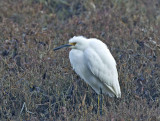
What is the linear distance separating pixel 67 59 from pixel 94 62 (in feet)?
3.58

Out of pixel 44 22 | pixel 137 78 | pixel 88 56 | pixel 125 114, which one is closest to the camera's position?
pixel 125 114

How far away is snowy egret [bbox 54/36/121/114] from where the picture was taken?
4.64 m

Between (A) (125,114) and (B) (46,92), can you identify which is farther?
(B) (46,92)

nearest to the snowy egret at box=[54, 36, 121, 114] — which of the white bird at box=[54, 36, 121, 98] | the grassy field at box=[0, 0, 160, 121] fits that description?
the white bird at box=[54, 36, 121, 98]

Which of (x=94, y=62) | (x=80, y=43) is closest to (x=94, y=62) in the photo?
(x=94, y=62)

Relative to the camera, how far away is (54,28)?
7.20 meters

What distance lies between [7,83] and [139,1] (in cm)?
472

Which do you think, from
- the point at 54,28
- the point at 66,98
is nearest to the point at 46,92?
the point at 66,98

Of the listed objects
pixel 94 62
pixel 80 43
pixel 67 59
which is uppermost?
pixel 80 43

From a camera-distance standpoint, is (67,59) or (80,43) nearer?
(80,43)

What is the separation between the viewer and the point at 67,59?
565 cm

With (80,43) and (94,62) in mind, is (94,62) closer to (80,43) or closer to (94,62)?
(94,62)

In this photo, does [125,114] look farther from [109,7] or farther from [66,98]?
[109,7]

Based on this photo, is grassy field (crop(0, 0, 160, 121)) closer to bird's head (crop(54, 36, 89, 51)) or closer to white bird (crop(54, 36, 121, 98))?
white bird (crop(54, 36, 121, 98))
